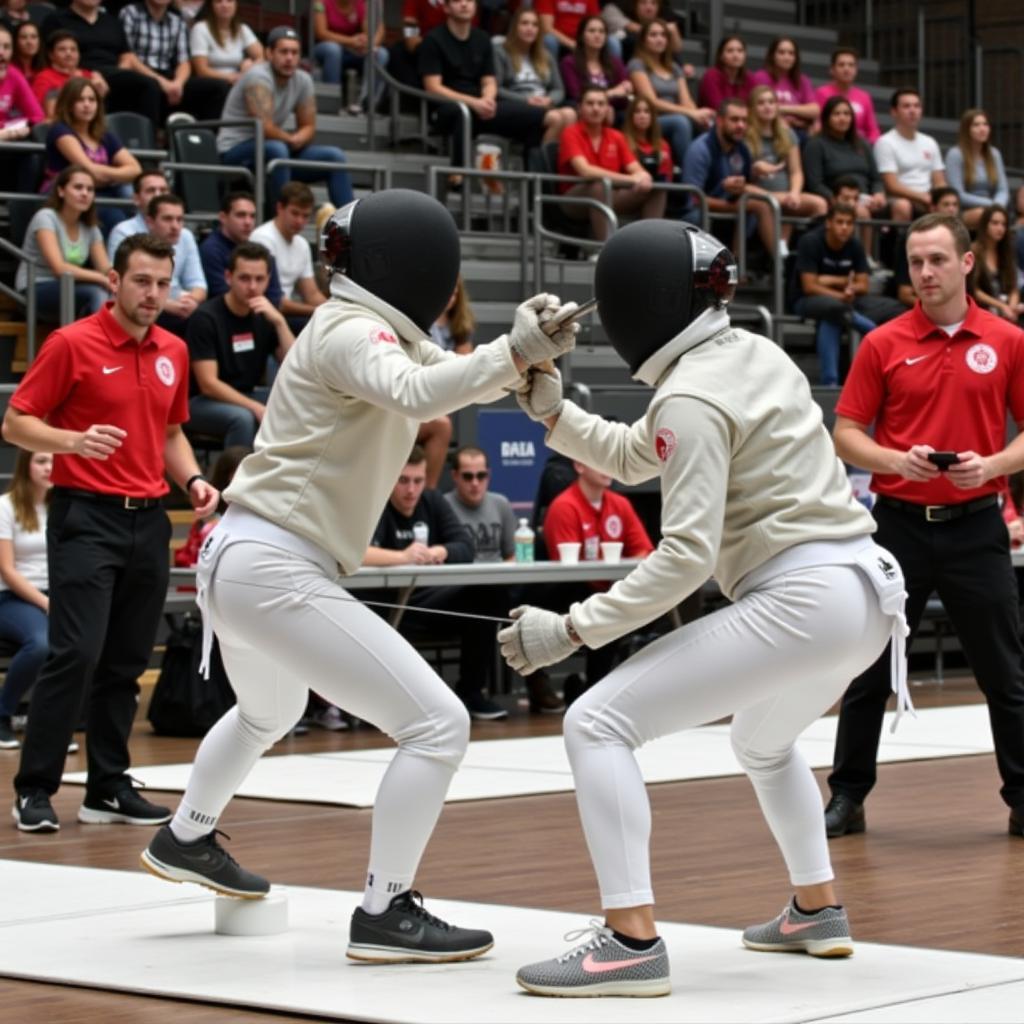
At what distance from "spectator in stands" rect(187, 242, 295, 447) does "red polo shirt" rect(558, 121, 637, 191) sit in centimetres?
369

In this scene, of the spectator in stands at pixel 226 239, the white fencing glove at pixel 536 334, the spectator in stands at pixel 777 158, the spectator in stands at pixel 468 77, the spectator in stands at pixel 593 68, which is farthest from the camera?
the spectator in stands at pixel 593 68

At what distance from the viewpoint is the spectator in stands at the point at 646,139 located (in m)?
14.8

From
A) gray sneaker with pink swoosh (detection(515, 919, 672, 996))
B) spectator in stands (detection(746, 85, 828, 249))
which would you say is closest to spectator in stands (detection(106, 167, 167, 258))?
spectator in stands (detection(746, 85, 828, 249))

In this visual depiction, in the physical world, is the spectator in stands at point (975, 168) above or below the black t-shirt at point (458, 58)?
Answer: below

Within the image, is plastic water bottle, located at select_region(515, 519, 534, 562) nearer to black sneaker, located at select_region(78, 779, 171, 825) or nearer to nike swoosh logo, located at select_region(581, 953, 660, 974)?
black sneaker, located at select_region(78, 779, 171, 825)

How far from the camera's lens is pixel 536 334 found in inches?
175

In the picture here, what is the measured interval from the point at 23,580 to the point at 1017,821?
4835 mm

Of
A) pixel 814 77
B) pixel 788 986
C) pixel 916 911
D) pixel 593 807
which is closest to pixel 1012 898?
pixel 916 911

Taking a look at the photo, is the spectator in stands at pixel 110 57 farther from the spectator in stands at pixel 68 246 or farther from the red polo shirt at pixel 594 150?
the red polo shirt at pixel 594 150

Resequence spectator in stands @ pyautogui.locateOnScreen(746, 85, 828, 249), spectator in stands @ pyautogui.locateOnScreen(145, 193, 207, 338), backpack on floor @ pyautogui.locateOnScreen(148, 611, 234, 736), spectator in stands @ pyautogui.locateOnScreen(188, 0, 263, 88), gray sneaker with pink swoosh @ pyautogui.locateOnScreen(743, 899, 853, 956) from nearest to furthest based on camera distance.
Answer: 1. gray sneaker with pink swoosh @ pyautogui.locateOnScreen(743, 899, 853, 956)
2. backpack on floor @ pyautogui.locateOnScreen(148, 611, 234, 736)
3. spectator in stands @ pyautogui.locateOnScreen(145, 193, 207, 338)
4. spectator in stands @ pyautogui.locateOnScreen(188, 0, 263, 88)
5. spectator in stands @ pyautogui.locateOnScreen(746, 85, 828, 249)

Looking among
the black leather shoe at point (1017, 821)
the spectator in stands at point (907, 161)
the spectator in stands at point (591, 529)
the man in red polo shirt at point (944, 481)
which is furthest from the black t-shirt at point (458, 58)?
the black leather shoe at point (1017, 821)

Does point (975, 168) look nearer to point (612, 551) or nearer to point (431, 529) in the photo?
point (612, 551)

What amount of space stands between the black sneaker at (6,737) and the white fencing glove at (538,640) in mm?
5436

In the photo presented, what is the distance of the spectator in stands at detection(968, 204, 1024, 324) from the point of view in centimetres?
1312
